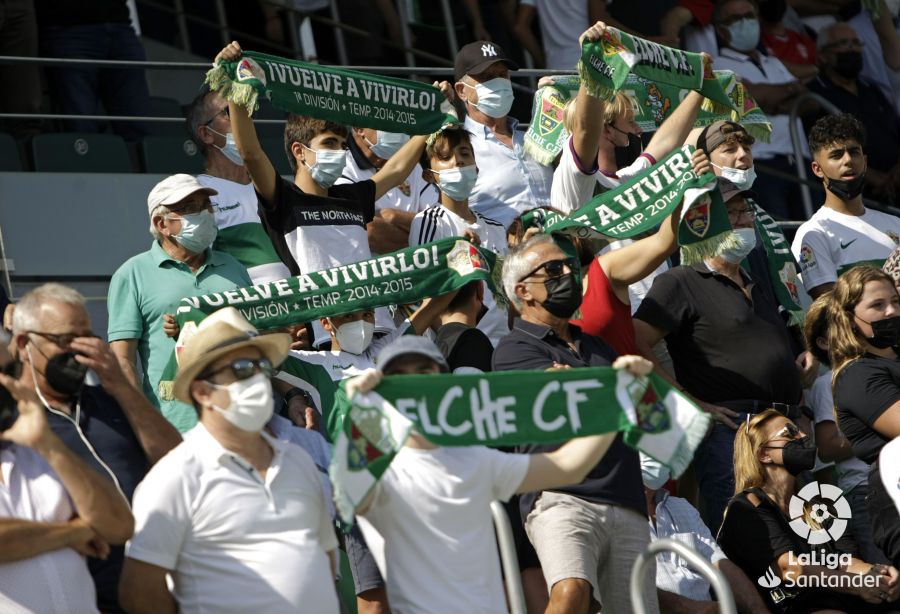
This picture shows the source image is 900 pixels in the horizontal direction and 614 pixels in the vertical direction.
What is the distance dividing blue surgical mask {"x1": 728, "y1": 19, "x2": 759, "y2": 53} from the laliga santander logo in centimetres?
478

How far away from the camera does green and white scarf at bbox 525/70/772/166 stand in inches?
357

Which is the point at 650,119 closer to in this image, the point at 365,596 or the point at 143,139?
the point at 143,139

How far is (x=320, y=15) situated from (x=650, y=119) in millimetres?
4002

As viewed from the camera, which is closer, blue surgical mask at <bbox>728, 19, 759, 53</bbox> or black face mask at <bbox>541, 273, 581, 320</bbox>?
black face mask at <bbox>541, 273, 581, 320</bbox>

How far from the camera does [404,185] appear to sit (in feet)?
29.6

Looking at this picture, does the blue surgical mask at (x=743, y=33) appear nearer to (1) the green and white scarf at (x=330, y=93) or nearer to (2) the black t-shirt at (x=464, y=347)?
(1) the green and white scarf at (x=330, y=93)

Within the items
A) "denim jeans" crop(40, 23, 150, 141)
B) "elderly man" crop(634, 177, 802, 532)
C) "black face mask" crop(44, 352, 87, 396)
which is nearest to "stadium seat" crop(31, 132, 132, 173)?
"denim jeans" crop(40, 23, 150, 141)

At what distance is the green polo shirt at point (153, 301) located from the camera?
23.6 feet

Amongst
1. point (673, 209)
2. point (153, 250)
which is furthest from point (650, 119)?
point (153, 250)

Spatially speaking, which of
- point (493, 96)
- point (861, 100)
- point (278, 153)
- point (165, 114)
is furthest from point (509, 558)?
point (861, 100)

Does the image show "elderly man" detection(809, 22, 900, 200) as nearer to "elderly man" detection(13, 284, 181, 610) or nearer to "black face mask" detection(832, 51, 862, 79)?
"black face mask" detection(832, 51, 862, 79)

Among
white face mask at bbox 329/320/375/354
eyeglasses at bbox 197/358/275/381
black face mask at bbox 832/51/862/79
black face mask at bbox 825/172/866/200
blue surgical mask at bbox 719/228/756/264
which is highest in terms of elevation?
black face mask at bbox 832/51/862/79

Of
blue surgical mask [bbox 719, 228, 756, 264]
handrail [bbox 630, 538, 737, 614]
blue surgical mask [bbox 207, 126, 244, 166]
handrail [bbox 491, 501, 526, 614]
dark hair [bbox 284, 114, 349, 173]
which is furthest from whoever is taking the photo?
blue surgical mask [bbox 207, 126, 244, 166]

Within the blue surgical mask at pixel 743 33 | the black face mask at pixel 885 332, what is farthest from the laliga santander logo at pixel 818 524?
the blue surgical mask at pixel 743 33
